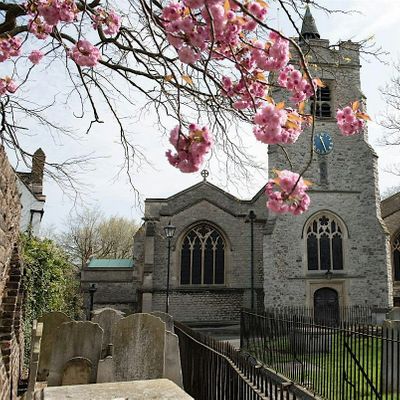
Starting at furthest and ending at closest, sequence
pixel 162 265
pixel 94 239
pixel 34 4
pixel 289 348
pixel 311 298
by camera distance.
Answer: pixel 94 239
pixel 162 265
pixel 311 298
pixel 289 348
pixel 34 4

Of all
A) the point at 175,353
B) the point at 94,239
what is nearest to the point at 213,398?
the point at 175,353

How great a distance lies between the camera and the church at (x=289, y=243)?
18547mm

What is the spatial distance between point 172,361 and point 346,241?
1457 cm

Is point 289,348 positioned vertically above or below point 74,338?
below

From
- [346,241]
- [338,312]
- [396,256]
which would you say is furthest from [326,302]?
[396,256]

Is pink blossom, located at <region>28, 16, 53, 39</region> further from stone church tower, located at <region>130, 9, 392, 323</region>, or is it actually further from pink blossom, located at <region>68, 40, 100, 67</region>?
stone church tower, located at <region>130, 9, 392, 323</region>

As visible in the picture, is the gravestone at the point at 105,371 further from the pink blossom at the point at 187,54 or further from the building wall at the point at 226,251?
the building wall at the point at 226,251

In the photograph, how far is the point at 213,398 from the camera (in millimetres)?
4664

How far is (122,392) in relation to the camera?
3.34 metres

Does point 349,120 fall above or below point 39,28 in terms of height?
below

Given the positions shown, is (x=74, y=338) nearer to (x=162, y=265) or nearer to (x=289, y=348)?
(x=289, y=348)

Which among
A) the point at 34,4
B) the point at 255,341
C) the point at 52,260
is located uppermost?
the point at 34,4

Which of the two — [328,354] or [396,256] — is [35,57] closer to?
[328,354]

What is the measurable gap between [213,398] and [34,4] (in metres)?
4.85
